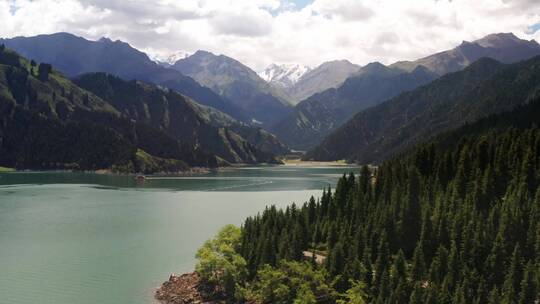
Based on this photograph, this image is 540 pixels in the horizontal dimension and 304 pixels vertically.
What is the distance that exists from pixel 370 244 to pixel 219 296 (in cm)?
2163

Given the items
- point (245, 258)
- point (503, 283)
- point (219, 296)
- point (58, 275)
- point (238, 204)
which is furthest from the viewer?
point (238, 204)

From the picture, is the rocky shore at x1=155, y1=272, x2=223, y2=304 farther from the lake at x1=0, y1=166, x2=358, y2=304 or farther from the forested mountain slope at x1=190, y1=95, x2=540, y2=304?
the forested mountain slope at x1=190, y1=95, x2=540, y2=304

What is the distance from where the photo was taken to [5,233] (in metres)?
132

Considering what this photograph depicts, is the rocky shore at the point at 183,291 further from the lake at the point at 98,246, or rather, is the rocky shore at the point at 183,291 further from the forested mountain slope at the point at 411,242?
the forested mountain slope at the point at 411,242

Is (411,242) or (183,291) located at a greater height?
(411,242)

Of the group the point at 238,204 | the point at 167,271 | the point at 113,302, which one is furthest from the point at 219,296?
the point at 238,204

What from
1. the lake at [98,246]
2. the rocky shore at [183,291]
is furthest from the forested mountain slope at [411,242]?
the lake at [98,246]

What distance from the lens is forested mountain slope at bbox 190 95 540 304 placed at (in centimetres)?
6178

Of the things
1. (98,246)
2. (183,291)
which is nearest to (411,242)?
(183,291)

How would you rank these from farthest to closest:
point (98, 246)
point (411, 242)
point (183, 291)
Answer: point (98, 246) → point (411, 242) → point (183, 291)

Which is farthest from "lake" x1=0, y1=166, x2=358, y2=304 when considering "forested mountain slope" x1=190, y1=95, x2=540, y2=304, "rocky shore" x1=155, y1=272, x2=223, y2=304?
"forested mountain slope" x1=190, y1=95, x2=540, y2=304

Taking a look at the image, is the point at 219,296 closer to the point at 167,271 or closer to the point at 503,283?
the point at 167,271

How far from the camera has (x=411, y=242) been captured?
79500 mm

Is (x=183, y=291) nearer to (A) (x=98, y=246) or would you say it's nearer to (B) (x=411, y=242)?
(B) (x=411, y=242)
